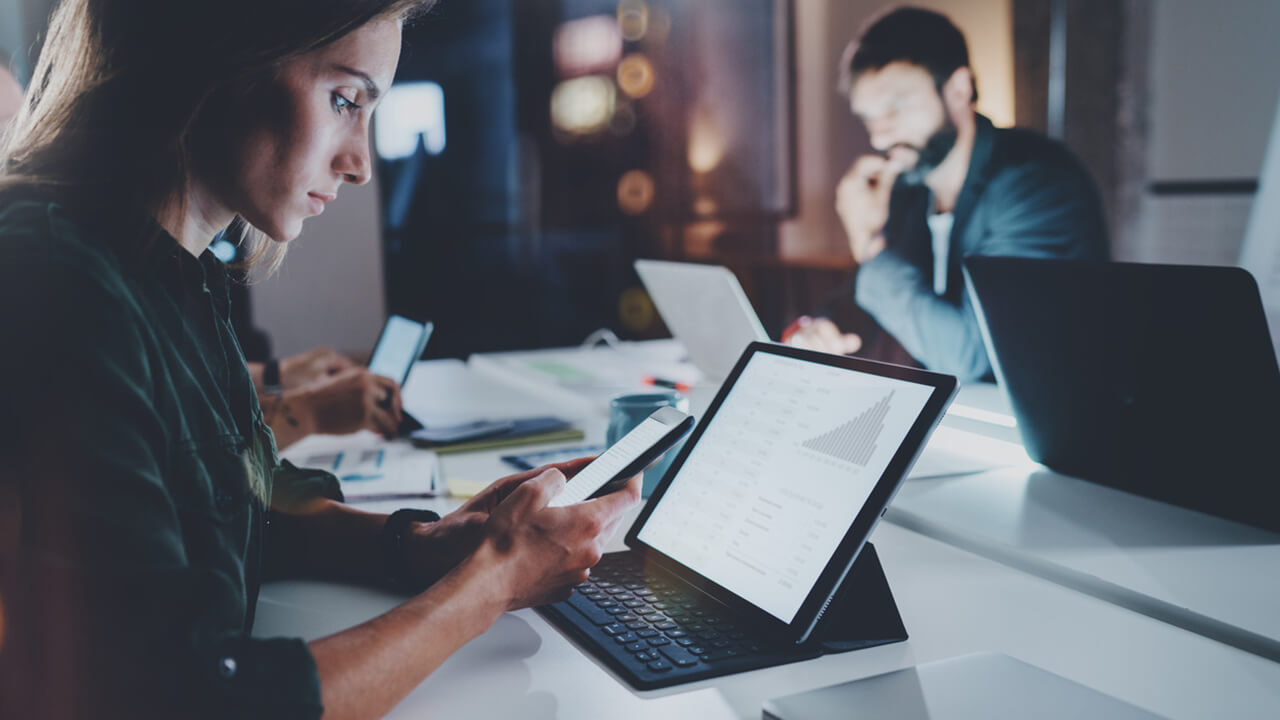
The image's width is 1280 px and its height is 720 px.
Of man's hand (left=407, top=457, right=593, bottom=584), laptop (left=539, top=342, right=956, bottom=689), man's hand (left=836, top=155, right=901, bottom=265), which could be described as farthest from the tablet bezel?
man's hand (left=836, top=155, right=901, bottom=265)

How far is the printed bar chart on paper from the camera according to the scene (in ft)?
2.61

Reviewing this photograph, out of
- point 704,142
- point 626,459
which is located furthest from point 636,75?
point 626,459

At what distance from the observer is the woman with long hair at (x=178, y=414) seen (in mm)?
555

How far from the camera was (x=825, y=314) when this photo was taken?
3.29 meters

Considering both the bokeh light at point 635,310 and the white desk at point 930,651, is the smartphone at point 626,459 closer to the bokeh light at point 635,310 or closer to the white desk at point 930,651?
the white desk at point 930,651

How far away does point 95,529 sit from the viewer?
1.81 feet

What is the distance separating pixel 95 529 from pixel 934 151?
2.70 m

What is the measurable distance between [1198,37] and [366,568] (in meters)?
3.84

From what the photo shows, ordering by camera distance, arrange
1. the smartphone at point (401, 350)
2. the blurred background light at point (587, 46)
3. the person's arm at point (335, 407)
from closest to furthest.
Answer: the person's arm at point (335, 407) → the smartphone at point (401, 350) → the blurred background light at point (587, 46)

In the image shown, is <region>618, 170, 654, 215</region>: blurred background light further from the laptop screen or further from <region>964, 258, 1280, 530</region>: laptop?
the laptop screen

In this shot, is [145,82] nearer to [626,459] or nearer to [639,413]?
[626,459]

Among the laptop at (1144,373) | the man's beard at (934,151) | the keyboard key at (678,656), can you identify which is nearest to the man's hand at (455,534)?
the keyboard key at (678,656)

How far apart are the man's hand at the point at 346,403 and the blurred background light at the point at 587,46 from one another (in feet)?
11.8

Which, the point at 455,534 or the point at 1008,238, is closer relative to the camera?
the point at 455,534
